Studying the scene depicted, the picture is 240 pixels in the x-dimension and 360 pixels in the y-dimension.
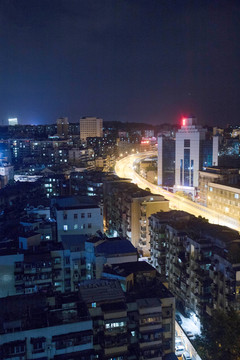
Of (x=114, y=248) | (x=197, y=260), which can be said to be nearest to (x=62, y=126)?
(x=114, y=248)

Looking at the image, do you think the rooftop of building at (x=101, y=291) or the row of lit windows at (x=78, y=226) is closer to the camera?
the rooftop of building at (x=101, y=291)

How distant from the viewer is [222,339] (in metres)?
6.78

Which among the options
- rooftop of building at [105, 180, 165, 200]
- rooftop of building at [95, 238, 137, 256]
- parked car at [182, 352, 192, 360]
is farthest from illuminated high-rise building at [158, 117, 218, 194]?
parked car at [182, 352, 192, 360]

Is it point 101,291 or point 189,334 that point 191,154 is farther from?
point 101,291

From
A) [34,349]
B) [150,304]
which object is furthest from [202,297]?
[34,349]

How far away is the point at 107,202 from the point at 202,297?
8.59 m

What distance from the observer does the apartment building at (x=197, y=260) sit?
7.57 metres

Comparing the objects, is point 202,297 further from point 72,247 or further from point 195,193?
point 195,193

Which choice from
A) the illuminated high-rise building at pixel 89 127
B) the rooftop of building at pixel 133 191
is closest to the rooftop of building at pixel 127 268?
the rooftop of building at pixel 133 191

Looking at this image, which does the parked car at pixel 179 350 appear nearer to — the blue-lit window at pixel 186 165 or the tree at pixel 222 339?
the tree at pixel 222 339

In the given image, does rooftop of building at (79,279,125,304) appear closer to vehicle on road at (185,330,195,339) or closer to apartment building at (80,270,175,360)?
apartment building at (80,270,175,360)

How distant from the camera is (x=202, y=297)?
840 centimetres

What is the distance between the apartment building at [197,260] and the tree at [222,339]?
622 mm

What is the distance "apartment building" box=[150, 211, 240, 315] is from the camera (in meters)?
7.57
